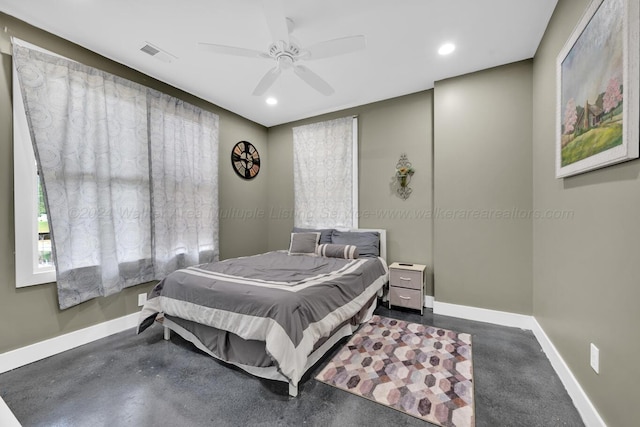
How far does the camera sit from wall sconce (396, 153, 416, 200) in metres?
3.46

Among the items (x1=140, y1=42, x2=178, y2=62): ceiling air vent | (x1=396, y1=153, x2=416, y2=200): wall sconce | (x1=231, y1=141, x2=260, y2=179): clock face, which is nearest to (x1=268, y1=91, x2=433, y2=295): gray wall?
(x1=396, y1=153, x2=416, y2=200): wall sconce

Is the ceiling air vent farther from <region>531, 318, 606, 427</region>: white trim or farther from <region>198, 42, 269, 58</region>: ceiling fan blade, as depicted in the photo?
<region>531, 318, 606, 427</region>: white trim

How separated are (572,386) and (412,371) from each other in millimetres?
985

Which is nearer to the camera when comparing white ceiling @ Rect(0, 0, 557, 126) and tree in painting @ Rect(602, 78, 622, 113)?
tree in painting @ Rect(602, 78, 622, 113)

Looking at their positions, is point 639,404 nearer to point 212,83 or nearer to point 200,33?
point 200,33

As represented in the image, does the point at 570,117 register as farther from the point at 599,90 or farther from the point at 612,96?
the point at 612,96

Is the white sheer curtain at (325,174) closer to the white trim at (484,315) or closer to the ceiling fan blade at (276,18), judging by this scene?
the white trim at (484,315)

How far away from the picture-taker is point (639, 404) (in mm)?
1075

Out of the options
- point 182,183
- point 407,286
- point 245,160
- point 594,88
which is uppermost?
point 245,160

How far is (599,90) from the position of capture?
1.40 meters

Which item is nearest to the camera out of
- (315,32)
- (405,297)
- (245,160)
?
(315,32)

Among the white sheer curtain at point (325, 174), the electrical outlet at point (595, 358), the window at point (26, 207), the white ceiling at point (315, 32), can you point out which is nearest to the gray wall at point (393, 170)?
the white sheer curtain at point (325, 174)

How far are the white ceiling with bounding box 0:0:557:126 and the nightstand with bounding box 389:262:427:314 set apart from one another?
230cm

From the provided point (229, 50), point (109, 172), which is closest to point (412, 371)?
point (229, 50)
